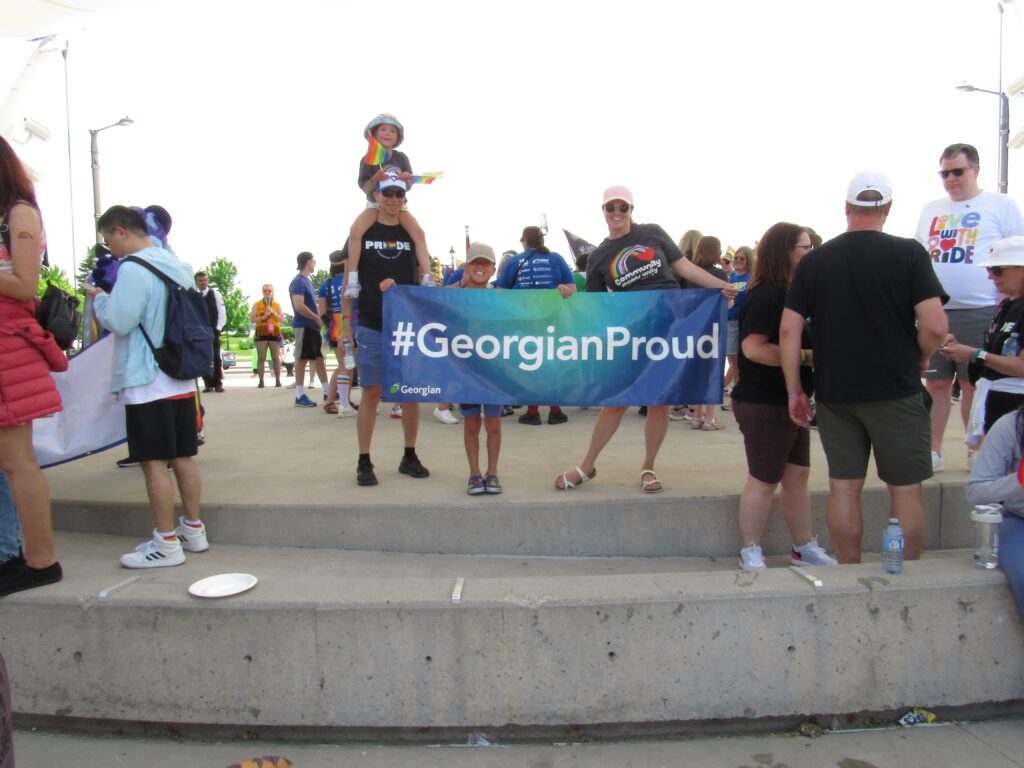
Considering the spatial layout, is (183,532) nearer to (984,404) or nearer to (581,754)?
(581,754)

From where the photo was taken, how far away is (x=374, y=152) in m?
4.97

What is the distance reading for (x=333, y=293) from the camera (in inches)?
340

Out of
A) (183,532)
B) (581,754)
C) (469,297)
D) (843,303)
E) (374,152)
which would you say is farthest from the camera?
(374,152)

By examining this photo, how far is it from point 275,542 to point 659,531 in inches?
83.4

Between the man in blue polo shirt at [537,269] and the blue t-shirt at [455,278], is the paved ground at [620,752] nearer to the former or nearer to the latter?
the man in blue polo shirt at [537,269]

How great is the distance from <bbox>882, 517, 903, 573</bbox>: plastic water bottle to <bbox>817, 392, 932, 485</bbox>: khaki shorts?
1.42 ft

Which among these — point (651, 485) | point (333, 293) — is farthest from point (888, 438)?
point (333, 293)

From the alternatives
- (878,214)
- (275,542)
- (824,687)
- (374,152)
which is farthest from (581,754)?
(374,152)

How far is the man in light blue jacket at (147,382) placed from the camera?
11.0ft

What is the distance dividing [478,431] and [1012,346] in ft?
A: 9.46

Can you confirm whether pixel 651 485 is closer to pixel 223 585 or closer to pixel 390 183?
pixel 223 585

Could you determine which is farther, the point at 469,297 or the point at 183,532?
the point at 469,297

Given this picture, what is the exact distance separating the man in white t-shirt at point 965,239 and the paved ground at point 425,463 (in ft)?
2.89

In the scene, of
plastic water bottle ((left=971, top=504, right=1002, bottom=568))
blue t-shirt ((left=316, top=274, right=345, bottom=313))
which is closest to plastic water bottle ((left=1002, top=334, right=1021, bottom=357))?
plastic water bottle ((left=971, top=504, right=1002, bottom=568))
